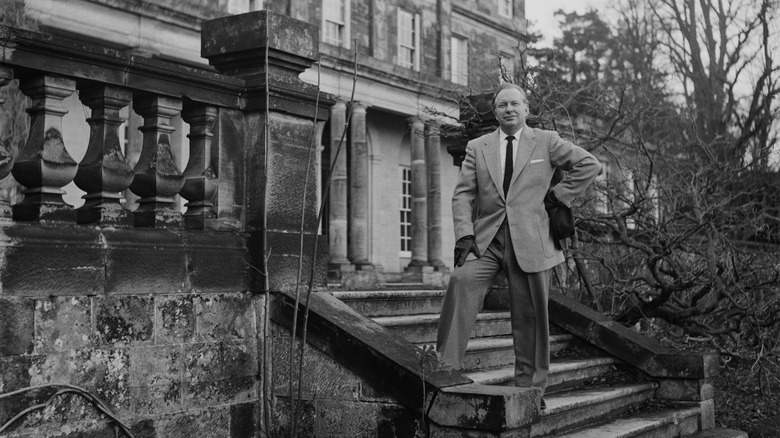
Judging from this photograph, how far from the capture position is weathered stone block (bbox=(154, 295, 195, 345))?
481 cm

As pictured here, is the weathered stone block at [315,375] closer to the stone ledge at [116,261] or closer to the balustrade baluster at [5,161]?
the stone ledge at [116,261]

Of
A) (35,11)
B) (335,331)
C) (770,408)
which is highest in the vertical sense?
(35,11)

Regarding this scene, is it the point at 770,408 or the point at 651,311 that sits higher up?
the point at 651,311

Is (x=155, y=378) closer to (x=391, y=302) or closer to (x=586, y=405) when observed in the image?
(x=391, y=302)

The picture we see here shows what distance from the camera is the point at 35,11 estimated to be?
15766 millimetres

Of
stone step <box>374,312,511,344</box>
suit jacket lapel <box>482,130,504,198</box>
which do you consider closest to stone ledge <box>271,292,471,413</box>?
stone step <box>374,312,511,344</box>

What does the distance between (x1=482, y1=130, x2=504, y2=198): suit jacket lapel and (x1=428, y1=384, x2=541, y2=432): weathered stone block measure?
1271 millimetres

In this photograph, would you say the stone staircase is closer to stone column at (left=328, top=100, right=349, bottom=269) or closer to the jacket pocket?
the jacket pocket

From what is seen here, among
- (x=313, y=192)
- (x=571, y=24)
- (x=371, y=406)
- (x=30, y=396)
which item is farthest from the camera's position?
(x=571, y=24)

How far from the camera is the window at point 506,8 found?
31359mm

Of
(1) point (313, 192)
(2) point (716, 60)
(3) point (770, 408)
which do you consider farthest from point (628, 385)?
(2) point (716, 60)

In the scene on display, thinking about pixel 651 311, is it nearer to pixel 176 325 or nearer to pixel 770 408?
pixel 770 408

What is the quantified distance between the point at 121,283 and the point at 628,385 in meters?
4.21

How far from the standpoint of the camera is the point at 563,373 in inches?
262
